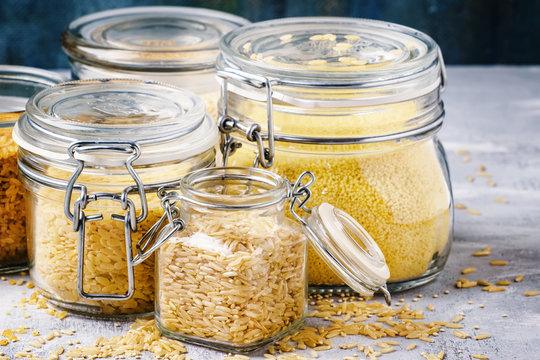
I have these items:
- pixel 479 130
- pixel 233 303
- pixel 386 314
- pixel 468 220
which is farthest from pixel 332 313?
pixel 479 130

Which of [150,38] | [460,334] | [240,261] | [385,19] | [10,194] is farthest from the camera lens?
[385,19]

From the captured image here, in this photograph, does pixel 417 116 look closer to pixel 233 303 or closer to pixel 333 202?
pixel 333 202

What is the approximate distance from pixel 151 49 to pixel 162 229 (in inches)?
16.3

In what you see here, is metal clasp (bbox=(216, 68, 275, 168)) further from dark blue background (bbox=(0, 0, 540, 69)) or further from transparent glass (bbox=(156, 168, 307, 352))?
dark blue background (bbox=(0, 0, 540, 69))

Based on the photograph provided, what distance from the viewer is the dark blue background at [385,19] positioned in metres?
2.33

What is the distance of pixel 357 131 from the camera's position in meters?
1.16

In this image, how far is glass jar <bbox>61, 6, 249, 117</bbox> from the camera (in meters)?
1.38

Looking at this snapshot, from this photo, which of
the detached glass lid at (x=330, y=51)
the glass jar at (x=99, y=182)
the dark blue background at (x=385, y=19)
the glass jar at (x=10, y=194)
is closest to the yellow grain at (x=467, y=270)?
the detached glass lid at (x=330, y=51)

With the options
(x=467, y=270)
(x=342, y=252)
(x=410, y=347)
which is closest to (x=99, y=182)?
(x=342, y=252)

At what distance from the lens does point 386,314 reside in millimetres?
1179

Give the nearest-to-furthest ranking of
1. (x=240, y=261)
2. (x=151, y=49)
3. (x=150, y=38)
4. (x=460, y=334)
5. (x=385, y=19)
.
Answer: (x=240, y=261) → (x=460, y=334) → (x=151, y=49) → (x=150, y=38) → (x=385, y=19)

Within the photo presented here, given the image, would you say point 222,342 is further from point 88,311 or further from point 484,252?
point 484,252

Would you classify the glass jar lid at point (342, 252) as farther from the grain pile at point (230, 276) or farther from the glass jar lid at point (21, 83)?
the glass jar lid at point (21, 83)

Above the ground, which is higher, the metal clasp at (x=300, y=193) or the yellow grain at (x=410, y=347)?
the metal clasp at (x=300, y=193)
